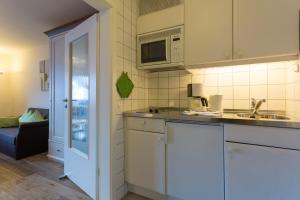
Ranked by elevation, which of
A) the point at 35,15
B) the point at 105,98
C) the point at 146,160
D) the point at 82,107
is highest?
the point at 35,15

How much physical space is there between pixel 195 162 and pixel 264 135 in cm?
57

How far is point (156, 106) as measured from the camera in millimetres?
2283

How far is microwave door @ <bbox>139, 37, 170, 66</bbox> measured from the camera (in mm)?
1823

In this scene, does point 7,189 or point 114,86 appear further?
point 7,189

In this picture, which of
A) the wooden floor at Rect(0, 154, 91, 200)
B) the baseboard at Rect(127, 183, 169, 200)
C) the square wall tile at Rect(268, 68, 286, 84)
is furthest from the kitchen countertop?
the wooden floor at Rect(0, 154, 91, 200)

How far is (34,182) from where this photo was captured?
210 cm

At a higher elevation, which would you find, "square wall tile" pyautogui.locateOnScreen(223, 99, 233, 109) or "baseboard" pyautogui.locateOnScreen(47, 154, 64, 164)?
"square wall tile" pyautogui.locateOnScreen(223, 99, 233, 109)

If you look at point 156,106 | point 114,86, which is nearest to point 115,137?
point 114,86

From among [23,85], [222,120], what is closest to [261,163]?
[222,120]

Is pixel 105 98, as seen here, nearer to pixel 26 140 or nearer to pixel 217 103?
pixel 217 103

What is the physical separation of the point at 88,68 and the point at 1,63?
15.0 ft

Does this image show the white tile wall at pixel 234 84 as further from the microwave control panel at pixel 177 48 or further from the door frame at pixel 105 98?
the door frame at pixel 105 98

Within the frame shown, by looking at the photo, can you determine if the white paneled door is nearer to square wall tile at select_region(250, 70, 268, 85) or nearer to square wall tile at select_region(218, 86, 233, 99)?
square wall tile at select_region(218, 86, 233, 99)

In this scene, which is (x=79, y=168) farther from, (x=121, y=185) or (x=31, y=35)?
Answer: (x=31, y=35)
